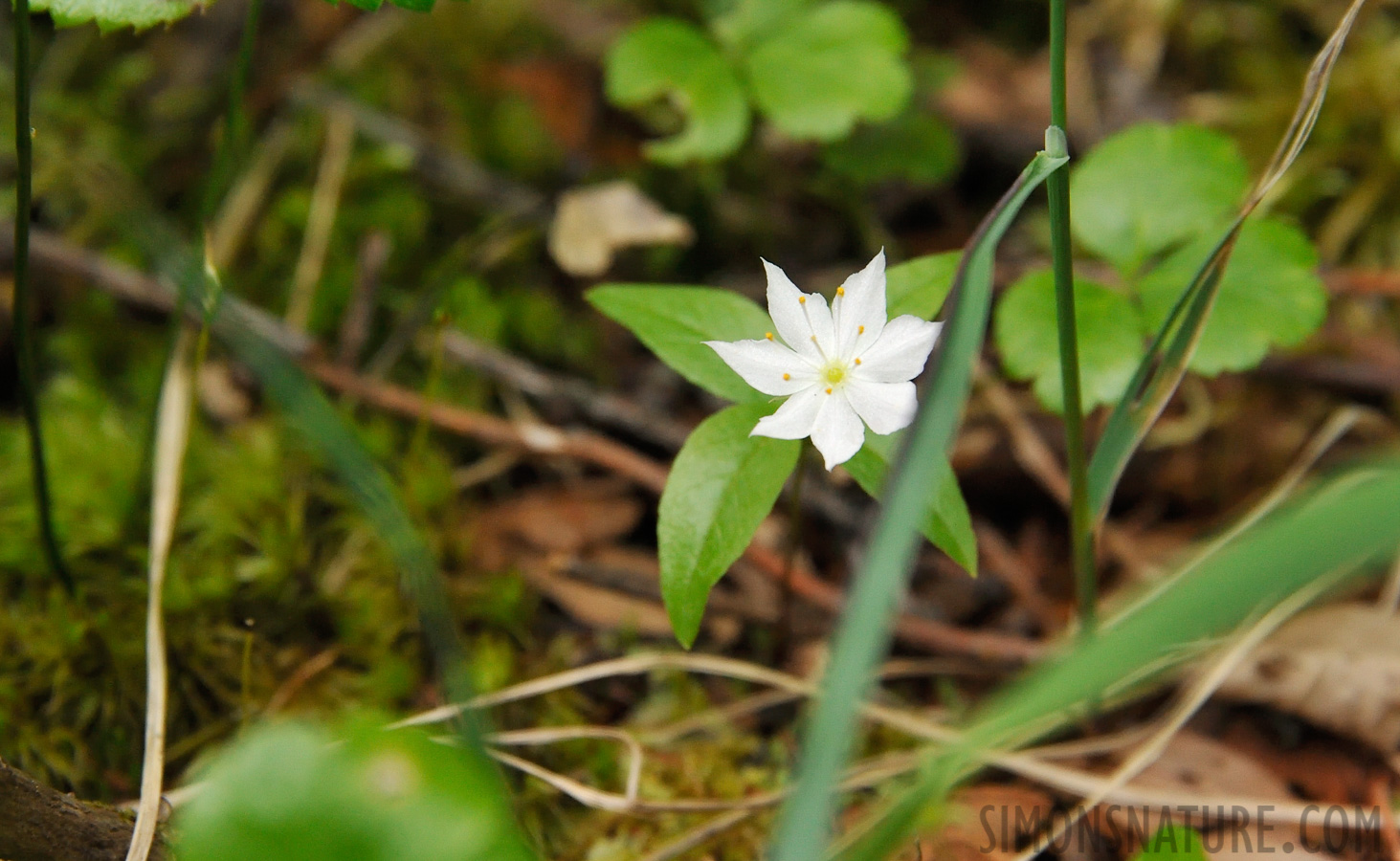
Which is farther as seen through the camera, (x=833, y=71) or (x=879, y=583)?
(x=833, y=71)

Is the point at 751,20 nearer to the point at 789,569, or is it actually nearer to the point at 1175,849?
the point at 789,569

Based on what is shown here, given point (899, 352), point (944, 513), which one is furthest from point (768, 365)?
point (944, 513)

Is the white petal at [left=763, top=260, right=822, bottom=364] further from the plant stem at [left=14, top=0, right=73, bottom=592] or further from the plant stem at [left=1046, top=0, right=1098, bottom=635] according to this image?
the plant stem at [left=14, top=0, right=73, bottom=592]

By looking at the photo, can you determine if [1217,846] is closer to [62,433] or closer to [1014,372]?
[1014,372]

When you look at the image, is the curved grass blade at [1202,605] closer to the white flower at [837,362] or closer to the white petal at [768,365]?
the white flower at [837,362]

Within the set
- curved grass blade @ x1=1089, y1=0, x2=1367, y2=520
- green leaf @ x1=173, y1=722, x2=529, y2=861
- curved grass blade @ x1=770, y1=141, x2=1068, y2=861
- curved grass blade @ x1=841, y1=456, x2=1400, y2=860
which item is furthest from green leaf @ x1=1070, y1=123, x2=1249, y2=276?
green leaf @ x1=173, y1=722, x2=529, y2=861
